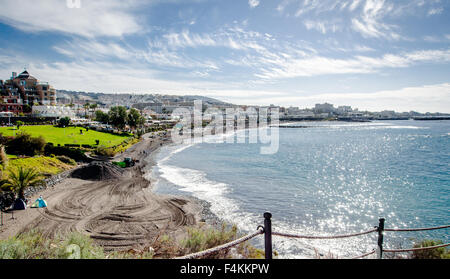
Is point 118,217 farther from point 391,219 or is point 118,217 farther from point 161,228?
point 391,219

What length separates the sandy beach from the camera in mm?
14977

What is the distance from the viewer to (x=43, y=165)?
89.5ft

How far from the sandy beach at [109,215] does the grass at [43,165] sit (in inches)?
93.2

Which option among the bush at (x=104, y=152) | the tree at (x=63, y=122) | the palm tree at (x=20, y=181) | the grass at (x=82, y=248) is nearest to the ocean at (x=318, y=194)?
the grass at (x=82, y=248)

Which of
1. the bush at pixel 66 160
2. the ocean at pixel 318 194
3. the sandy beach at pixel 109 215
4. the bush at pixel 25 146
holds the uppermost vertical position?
the bush at pixel 25 146

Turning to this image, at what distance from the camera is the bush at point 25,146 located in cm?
2945

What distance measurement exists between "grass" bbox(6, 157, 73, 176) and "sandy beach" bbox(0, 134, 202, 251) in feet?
7.77

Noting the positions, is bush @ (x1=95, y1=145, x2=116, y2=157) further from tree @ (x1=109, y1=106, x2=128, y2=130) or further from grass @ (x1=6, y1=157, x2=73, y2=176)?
tree @ (x1=109, y1=106, x2=128, y2=130)

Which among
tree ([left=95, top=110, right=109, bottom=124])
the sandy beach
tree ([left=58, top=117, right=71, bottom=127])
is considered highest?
tree ([left=95, top=110, right=109, bottom=124])

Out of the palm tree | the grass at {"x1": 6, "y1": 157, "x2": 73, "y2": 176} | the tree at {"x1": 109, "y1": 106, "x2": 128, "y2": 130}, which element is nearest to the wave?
the grass at {"x1": 6, "y1": 157, "x2": 73, "y2": 176}

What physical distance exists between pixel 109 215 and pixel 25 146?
1942cm

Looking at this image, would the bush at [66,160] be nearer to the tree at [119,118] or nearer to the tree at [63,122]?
the tree at [63,122]

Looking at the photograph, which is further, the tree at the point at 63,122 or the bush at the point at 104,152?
the tree at the point at 63,122
